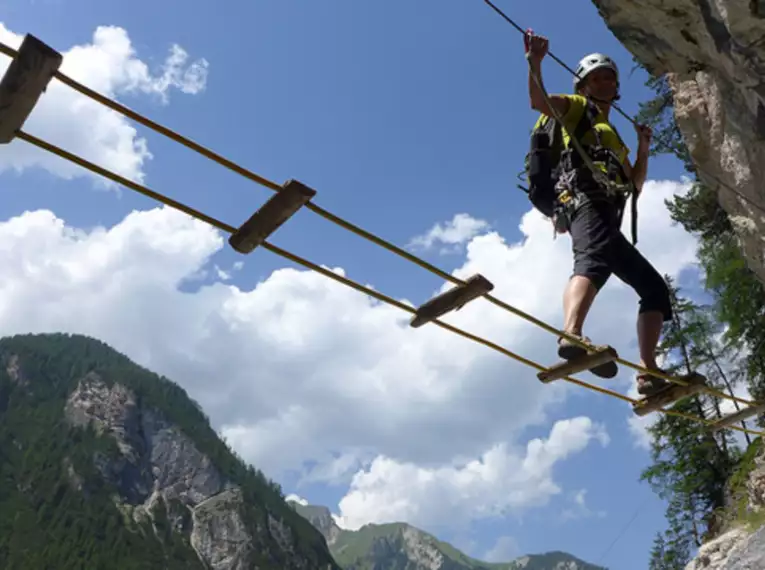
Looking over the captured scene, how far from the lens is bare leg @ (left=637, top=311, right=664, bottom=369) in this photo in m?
6.05

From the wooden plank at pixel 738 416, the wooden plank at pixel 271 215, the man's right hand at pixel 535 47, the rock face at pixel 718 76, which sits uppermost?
the rock face at pixel 718 76

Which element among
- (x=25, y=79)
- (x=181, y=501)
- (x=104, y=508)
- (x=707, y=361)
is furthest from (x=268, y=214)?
(x=181, y=501)

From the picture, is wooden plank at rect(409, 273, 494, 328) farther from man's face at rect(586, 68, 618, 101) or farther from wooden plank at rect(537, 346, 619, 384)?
man's face at rect(586, 68, 618, 101)

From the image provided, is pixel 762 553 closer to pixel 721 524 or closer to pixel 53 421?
pixel 721 524

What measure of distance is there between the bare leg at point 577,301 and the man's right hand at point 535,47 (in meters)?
1.64

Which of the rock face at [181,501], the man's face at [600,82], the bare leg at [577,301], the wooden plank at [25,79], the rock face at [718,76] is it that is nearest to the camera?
the wooden plank at [25,79]

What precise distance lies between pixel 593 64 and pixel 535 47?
0.91m

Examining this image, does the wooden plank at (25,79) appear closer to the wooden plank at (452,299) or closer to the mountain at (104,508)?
the wooden plank at (452,299)

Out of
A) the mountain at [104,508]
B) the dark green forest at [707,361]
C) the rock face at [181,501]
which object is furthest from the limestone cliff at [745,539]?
the rock face at [181,501]

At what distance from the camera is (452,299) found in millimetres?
5012

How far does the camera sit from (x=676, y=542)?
27000 mm

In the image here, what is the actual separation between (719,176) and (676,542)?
21851 millimetres

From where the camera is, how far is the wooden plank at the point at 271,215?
3.95m

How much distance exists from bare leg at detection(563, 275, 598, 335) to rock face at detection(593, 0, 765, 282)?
8.73 feet
